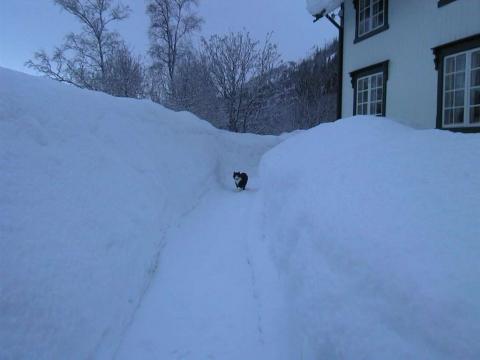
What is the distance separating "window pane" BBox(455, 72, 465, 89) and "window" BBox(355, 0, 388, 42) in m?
2.76

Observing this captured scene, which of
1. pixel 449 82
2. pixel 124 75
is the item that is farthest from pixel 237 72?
pixel 449 82

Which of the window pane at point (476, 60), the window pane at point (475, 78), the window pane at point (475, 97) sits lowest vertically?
the window pane at point (475, 97)

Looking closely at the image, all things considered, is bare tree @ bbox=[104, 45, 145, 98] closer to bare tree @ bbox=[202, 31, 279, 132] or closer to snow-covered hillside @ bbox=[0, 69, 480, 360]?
bare tree @ bbox=[202, 31, 279, 132]

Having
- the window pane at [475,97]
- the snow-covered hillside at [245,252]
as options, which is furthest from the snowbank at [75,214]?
the window pane at [475,97]

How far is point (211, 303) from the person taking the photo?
11.4ft

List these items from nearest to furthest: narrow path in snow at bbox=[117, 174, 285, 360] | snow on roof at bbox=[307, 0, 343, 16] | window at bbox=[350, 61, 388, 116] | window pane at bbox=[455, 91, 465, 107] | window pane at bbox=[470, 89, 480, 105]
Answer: narrow path in snow at bbox=[117, 174, 285, 360], window pane at bbox=[470, 89, 480, 105], window pane at bbox=[455, 91, 465, 107], window at bbox=[350, 61, 388, 116], snow on roof at bbox=[307, 0, 343, 16]

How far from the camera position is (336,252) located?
2482 mm

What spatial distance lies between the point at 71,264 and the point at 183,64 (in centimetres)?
1742

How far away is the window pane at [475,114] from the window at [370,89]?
7.71ft

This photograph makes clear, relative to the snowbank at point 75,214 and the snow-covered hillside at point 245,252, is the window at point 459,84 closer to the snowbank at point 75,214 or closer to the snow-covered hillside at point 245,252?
the snow-covered hillside at point 245,252

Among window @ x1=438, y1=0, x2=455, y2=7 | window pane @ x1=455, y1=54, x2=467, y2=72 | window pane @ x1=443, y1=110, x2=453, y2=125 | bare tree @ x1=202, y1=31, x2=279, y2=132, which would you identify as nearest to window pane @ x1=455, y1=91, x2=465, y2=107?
window pane @ x1=443, y1=110, x2=453, y2=125

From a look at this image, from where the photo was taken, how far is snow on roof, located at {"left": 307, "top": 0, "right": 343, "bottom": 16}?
955 centimetres

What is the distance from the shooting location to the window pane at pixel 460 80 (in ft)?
20.9

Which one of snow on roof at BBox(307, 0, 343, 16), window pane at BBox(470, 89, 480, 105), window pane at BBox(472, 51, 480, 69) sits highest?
snow on roof at BBox(307, 0, 343, 16)
